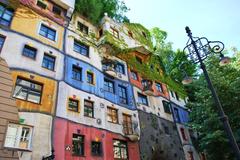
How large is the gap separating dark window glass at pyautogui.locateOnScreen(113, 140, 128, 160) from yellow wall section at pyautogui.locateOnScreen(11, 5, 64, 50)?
8.14m

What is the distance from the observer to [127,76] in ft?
67.1

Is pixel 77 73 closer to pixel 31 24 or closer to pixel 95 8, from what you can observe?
pixel 31 24

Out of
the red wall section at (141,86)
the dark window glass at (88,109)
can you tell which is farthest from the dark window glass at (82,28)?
the dark window glass at (88,109)

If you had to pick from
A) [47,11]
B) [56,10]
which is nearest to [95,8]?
[56,10]

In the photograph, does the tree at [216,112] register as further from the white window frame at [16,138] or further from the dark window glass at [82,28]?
the white window frame at [16,138]

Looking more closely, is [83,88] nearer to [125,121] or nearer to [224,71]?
[125,121]

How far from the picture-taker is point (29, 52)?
45.2ft

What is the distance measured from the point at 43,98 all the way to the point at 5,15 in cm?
621

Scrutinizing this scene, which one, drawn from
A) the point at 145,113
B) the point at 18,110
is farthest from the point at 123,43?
the point at 18,110

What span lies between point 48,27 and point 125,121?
9.38 metres

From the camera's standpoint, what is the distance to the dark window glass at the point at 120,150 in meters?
15.0

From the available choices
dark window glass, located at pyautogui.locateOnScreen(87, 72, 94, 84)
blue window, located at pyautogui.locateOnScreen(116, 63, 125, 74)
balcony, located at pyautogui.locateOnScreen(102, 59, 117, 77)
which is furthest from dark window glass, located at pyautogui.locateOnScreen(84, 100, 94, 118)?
blue window, located at pyautogui.locateOnScreen(116, 63, 125, 74)

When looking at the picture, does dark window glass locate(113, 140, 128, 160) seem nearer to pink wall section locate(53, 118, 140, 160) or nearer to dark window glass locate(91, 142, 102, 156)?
pink wall section locate(53, 118, 140, 160)

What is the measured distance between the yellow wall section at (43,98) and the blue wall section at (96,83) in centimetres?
147
